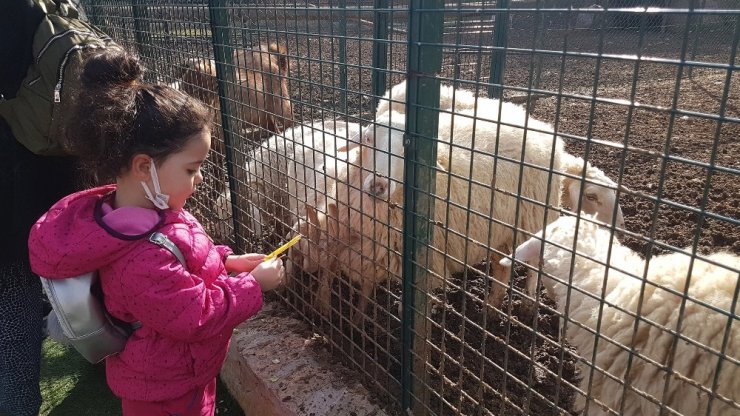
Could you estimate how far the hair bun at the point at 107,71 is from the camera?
190 centimetres

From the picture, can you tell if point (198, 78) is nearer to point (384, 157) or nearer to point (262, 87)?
point (262, 87)

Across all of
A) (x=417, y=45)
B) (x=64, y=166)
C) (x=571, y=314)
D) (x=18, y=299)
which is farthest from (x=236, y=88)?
(x=571, y=314)

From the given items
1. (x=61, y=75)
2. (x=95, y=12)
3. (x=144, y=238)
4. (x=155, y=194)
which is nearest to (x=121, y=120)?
(x=155, y=194)

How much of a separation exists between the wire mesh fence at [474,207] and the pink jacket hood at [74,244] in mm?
1094

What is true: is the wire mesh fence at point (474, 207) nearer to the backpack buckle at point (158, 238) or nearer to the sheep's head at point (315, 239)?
the sheep's head at point (315, 239)

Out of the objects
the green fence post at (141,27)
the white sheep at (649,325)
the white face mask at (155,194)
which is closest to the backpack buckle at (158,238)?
the white face mask at (155,194)

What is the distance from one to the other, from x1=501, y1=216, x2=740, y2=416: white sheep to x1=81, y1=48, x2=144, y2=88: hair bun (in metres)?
1.55

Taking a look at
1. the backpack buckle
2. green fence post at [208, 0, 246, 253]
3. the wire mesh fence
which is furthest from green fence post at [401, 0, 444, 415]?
green fence post at [208, 0, 246, 253]

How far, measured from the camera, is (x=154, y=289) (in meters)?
1.73

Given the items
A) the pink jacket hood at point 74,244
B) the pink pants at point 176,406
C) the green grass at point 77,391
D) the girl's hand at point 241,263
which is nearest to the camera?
the pink jacket hood at point 74,244

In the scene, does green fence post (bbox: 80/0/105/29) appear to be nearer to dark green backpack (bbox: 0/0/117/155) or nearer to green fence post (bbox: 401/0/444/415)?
dark green backpack (bbox: 0/0/117/155)

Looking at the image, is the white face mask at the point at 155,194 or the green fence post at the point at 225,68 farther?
the green fence post at the point at 225,68

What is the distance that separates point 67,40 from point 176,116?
102 centimetres

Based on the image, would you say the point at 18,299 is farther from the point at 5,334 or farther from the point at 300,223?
the point at 300,223
